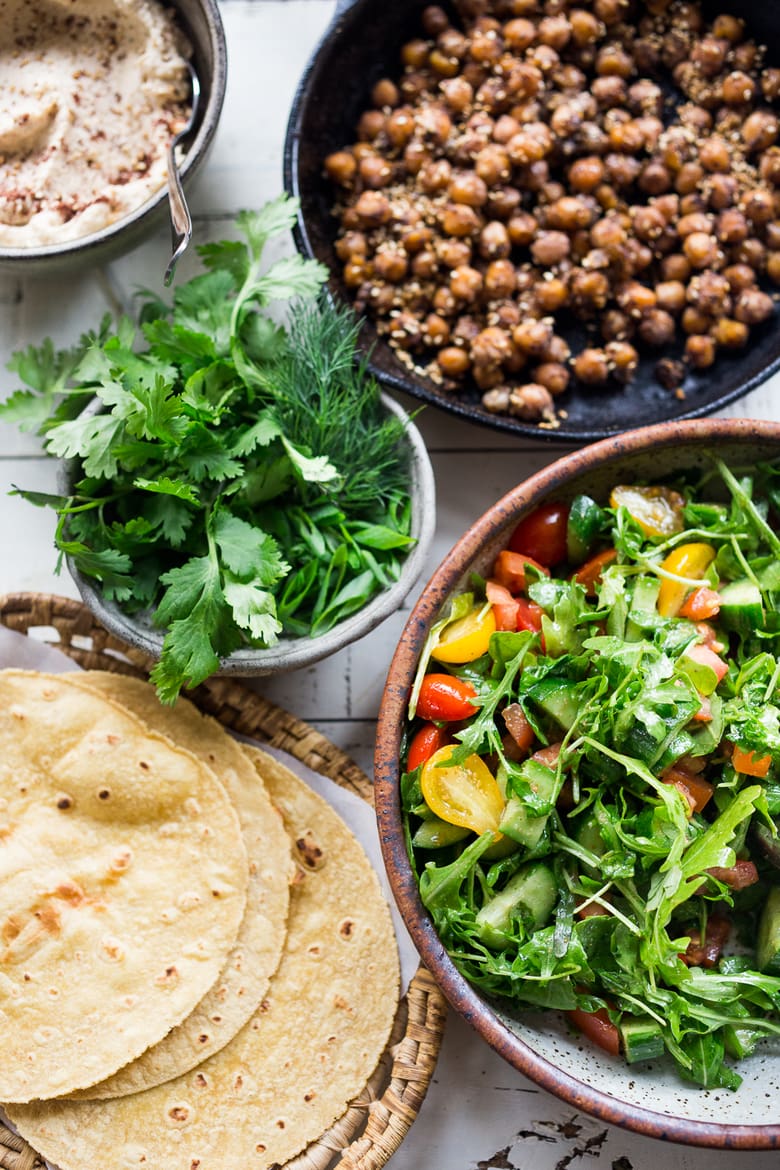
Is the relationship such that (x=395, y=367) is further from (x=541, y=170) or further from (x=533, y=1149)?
(x=533, y=1149)

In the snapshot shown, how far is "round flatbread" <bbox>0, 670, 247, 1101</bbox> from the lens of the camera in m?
2.13

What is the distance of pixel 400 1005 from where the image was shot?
7.45ft

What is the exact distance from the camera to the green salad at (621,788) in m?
1.88

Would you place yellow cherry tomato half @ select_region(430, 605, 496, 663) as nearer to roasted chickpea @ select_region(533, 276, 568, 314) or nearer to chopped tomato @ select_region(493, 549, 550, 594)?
chopped tomato @ select_region(493, 549, 550, 594)

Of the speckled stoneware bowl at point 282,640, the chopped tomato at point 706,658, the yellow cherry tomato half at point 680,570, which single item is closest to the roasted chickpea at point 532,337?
the speckled stoneware bowl at point 282,640

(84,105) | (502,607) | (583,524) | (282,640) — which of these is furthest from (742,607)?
(84,105)

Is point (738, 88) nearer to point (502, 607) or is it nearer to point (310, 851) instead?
point (502, 607)

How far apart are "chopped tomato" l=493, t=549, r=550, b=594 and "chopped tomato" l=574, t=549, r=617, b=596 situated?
0.07 meters

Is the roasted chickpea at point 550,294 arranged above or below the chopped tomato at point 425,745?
above

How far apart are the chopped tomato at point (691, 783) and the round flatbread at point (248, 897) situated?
82cm

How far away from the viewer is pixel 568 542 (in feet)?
7.04

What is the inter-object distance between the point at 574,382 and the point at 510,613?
2.24 feet

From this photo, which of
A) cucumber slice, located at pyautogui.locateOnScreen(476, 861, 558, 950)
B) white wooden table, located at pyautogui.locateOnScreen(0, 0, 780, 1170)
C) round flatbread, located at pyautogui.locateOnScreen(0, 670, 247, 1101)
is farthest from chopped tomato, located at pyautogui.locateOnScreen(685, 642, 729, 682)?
round flatbread, located at pyautogui.locateOnScreen(0, 670, 247, 1101)

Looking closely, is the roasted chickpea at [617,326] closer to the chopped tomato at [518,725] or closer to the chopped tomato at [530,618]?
the chopped tomato at [530,618]
